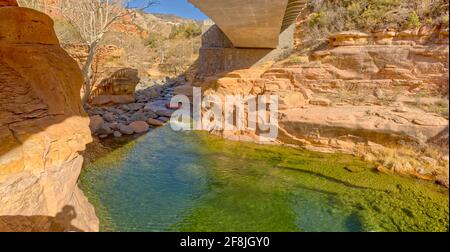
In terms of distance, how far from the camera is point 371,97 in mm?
8297

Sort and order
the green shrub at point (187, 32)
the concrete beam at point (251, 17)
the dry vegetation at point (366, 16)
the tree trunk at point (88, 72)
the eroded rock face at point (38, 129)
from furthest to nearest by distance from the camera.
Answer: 1. the green shrub at point (187, 32)
2. the tree trunk at point (88, 72)
3. the dry vegetation at point (366, 16)
4. the concrete beam at point (251, 17)
5. the eroded rock face at point (38, 129)

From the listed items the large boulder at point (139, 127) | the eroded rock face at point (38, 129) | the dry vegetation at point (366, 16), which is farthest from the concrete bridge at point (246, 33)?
the large boulder at point (139, 127)

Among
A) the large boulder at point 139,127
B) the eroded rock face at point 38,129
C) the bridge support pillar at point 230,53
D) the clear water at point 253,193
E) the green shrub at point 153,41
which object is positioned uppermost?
the green shrub at point 153,41

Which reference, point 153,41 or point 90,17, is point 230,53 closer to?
point 90,17

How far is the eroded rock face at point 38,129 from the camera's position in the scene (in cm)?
300

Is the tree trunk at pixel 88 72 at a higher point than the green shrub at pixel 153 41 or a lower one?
lower

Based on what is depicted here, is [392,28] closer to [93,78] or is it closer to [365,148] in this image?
[365,148]

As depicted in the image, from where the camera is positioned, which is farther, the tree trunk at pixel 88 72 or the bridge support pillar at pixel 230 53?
the bridge support pillar at pixel 230 53

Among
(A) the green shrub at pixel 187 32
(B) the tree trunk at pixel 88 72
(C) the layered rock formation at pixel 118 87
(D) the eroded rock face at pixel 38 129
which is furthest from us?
(A) the green shrub at pixel 187 32

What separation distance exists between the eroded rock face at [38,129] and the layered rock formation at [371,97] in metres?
5.74

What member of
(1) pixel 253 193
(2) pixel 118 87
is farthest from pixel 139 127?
(1) pixel 253 193

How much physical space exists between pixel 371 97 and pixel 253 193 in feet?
16.8

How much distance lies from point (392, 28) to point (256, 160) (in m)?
5.90

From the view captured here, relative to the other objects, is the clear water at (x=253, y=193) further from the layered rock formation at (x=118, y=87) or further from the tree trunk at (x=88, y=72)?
the layered rock formation at (x=118, y=87)
